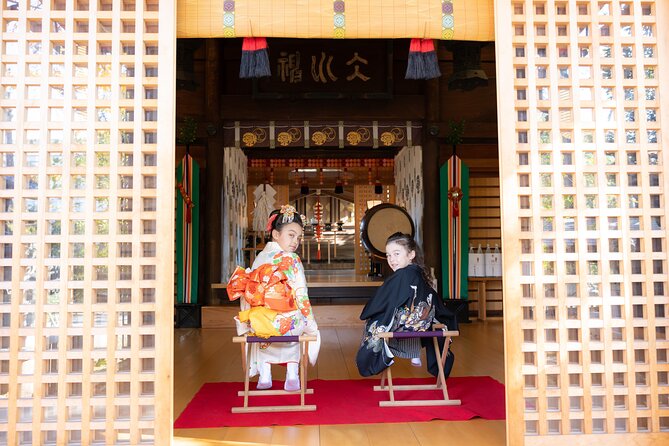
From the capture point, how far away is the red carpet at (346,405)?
2977 millimetres

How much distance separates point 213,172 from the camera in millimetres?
Answer: 7090

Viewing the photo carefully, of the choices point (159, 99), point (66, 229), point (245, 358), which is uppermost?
point (159, 99)

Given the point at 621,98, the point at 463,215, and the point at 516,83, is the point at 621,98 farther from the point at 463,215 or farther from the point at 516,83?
the point at 463,215

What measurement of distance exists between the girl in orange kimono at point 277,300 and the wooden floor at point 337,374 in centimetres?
57

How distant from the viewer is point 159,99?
246cm

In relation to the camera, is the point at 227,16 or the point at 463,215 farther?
the point at 463,215

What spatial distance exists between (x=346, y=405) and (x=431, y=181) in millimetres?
4386

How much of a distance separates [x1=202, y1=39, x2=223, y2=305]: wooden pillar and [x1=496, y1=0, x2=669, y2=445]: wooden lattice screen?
5.08 metres

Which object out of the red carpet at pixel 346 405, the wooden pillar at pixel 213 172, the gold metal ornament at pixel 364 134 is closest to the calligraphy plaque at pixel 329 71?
the gold metal ornament at pixel 364 134

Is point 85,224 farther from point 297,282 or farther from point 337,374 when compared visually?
point 337,374

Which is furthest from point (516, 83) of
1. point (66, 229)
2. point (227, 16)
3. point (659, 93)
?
point (66, 229)

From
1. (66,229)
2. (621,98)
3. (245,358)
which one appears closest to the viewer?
(66,229)

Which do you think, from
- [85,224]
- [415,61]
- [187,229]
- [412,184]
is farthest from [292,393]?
[412,184]

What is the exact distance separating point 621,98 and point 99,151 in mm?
2416
